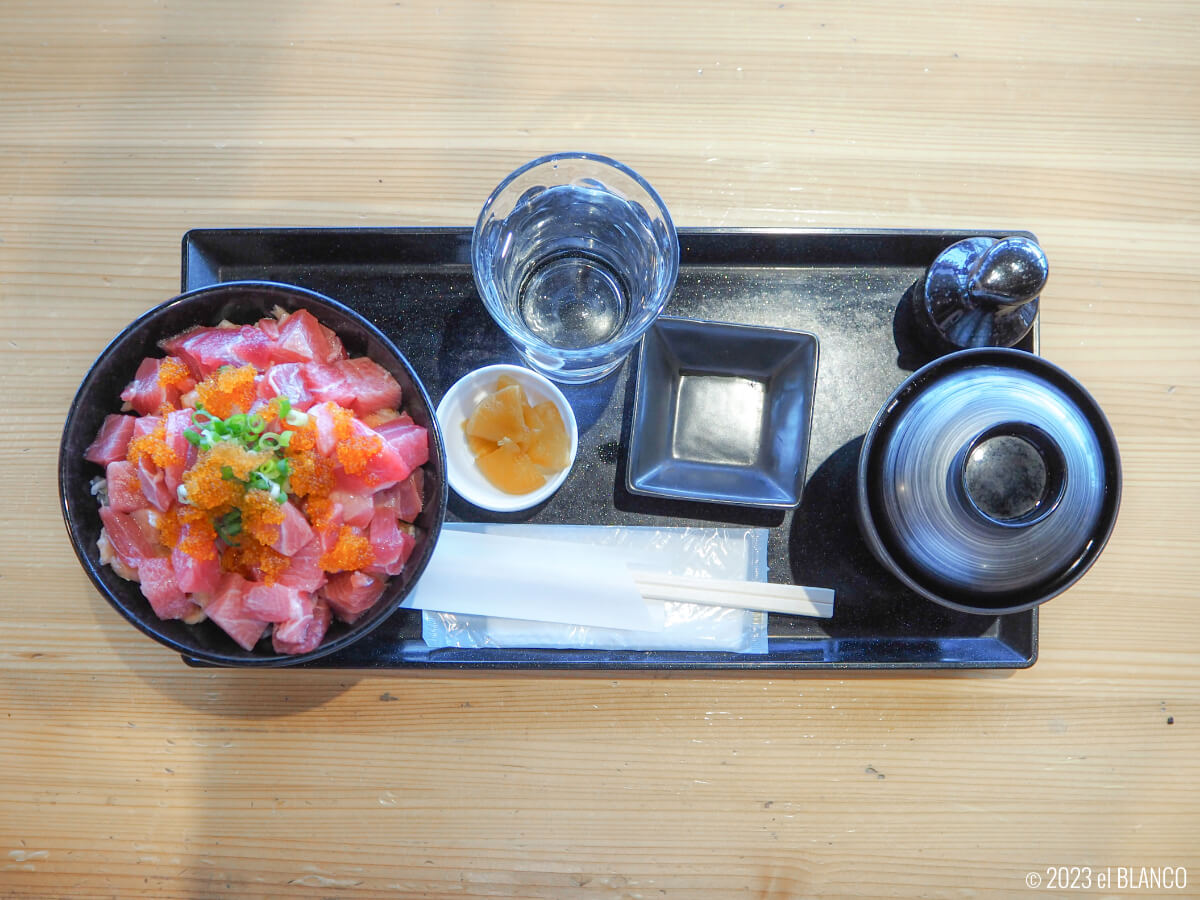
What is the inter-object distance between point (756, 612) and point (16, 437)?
Result: 173 centimetres

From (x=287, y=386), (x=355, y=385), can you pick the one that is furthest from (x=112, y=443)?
(x=355, y=385)

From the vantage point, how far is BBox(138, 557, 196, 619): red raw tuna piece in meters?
1.34

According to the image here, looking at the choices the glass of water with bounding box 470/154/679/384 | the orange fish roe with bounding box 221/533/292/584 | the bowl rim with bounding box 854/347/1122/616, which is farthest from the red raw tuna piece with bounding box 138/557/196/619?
the bowl rim with bounding box 854/347/1122/616

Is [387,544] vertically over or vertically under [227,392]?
under

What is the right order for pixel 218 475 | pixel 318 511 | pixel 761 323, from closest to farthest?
pixel 218 475 → pixel 318 511 → pixel 761 323

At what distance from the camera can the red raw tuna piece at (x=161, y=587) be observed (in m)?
1.34

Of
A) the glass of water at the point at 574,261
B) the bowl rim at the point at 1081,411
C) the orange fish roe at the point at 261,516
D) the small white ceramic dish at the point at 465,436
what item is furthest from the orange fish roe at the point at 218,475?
the bowl rim at the point at 1081,411

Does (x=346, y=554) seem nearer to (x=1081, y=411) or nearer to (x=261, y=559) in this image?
(x=261, y=559)

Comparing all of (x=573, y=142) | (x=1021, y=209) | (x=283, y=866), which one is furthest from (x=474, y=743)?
(x=1021, y=209)

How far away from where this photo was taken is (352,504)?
54.4 inches

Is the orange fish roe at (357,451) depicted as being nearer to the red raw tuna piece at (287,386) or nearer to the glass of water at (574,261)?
the red raw tuna piece at (287,386)

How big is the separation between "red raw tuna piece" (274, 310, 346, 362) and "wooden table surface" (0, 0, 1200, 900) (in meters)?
0.48

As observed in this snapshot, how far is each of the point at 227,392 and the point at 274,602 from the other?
0.38 metres

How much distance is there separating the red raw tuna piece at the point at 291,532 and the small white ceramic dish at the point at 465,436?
33cm
